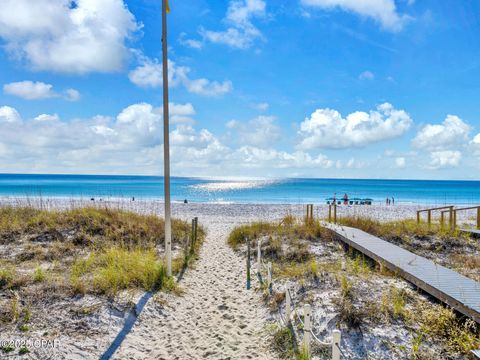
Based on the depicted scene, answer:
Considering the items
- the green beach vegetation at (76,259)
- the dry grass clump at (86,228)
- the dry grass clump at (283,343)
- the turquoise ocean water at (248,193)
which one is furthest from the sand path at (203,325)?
the turquoise ocean water at (248,193)

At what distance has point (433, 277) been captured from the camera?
23.5 ft

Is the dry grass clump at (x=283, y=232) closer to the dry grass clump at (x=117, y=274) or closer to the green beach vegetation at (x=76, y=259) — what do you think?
the green beach vegetation at (x=76, y=259)

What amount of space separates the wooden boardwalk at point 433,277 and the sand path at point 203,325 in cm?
337

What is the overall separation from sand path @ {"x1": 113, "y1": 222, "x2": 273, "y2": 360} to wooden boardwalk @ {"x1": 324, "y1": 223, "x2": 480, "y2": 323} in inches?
133

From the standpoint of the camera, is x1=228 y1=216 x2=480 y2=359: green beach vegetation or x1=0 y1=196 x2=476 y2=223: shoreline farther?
x1=0 y1=196 x2=476 y2=223: shoreline

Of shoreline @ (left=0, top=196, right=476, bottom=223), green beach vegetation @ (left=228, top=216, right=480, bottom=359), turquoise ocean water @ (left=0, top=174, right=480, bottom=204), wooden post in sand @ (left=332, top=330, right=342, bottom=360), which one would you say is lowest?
turquoise ocean water @ (left=0, top=174, right=480, bottom=204)

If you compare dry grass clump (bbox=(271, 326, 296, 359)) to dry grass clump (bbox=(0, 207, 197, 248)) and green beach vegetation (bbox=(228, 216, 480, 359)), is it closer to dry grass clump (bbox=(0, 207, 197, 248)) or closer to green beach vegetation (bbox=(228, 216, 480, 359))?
green beach vegetation (bbox=(228, 216, 480, 359))

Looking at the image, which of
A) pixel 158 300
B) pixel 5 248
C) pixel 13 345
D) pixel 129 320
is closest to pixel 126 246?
pixel 5 248

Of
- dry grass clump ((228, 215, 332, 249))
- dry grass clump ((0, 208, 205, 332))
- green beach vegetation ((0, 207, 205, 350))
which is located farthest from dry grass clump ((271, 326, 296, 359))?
dry grass clump ((228, 215, 332, 249))

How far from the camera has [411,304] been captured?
6344mm

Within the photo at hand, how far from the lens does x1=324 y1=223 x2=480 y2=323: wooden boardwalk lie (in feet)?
18.9

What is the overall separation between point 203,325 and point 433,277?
501 centimetres

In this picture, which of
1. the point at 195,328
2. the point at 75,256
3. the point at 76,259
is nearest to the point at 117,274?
the point at 195,328

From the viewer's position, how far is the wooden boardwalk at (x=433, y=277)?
18.9 feet
